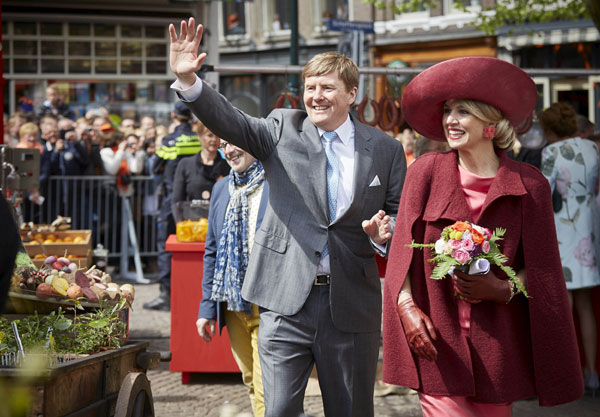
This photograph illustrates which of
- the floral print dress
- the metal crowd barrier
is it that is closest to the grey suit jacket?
the floral print dress

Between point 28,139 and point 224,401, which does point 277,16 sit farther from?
point 224,401

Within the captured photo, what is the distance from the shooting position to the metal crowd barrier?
1358 centimetres

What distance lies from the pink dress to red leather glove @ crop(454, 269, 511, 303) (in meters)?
0.12

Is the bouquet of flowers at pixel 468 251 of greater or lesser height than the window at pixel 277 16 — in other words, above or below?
below

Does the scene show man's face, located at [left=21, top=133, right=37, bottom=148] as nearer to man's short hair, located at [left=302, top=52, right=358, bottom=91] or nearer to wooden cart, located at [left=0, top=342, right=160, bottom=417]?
wooden cart, located at [left=0, top=342, right=160, bottom=417]

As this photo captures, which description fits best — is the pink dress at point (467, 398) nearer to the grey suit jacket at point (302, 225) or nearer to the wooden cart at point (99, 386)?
the grey suit jacket at point (302, 225)

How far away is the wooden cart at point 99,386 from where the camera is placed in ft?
12.7

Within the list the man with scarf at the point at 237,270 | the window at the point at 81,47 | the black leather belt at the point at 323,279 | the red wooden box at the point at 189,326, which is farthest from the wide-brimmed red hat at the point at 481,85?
the window at the point at 81,47

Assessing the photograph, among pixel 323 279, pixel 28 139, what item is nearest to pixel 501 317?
pixel 323 279

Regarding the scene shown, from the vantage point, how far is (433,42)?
25.6 meters

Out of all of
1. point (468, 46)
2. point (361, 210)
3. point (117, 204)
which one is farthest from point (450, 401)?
point (468, 46)

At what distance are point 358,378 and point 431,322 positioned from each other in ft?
1.88

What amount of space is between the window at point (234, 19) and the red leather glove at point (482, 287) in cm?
2786

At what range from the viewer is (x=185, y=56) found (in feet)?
12.5
